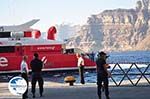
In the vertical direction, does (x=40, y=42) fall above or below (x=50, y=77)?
above

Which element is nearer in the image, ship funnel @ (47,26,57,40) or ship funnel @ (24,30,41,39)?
ship funnel @ (24,30,41,39)

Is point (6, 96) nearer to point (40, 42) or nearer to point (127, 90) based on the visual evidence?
point (127, 90)

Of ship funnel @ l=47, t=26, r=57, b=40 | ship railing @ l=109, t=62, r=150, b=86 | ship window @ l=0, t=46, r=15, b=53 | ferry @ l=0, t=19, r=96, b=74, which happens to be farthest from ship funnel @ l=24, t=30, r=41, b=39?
ship railing @ l=109, t=62, r=150, b=86

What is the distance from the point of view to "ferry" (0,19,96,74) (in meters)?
40.9

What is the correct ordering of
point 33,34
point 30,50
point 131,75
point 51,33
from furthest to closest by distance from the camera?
1. point 51,33
2. point 33,34
3. point 30,50
4. point 131,75

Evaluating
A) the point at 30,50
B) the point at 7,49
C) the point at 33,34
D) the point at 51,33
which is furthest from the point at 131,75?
the point at 7,49

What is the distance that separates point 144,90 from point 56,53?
17.7 meters

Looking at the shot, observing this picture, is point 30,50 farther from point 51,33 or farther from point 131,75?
point 131,75

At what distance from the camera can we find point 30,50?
41.3 m

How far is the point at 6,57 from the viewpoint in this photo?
40.8 meters

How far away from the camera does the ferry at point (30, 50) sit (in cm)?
4088

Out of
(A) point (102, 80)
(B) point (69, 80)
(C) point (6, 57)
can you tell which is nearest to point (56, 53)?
(C) point (6, 57)

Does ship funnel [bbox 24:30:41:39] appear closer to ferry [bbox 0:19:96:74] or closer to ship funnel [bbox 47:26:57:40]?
ferry [bbox 0:19:96:74]

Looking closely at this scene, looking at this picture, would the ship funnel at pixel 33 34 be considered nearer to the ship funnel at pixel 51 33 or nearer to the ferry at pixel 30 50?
the ferry at pixel 30 50
